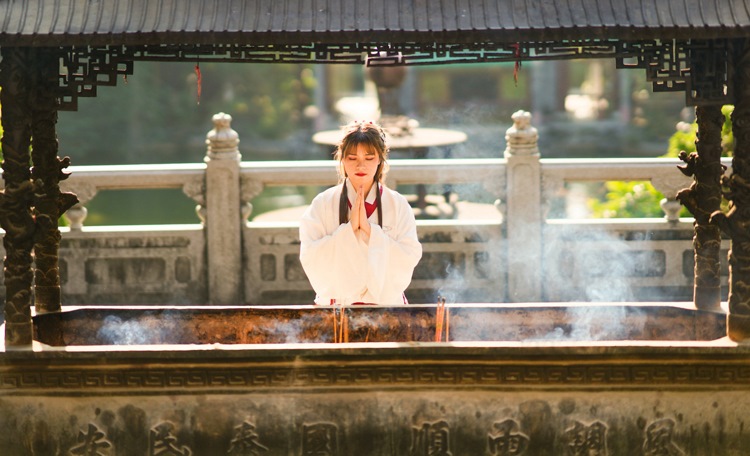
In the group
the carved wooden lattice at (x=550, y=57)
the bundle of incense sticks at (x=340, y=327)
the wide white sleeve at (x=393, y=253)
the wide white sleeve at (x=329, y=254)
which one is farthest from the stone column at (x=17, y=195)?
the wide white sleeve at (x=393, y=253)

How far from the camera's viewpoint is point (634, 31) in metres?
6.07

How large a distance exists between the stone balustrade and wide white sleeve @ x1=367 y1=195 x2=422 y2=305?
332 centimetres

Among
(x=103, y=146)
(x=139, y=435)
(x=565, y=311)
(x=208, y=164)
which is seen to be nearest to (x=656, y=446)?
(x=565, y=311)

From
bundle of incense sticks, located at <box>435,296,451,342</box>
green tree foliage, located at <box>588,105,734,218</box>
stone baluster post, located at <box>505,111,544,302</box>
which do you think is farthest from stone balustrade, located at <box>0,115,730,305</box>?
bundle of incense sticks, located at <box>435,296,451,342</box>

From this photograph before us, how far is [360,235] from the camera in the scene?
6.92m

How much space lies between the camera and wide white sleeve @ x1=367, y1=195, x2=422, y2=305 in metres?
6.85

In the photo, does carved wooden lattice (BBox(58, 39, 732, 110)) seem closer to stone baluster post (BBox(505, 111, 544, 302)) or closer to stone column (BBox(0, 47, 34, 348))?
stone column (BBox(0, 47, 34, 348))

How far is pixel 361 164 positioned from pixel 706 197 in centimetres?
208

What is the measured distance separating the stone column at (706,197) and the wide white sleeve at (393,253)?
1.64 metres

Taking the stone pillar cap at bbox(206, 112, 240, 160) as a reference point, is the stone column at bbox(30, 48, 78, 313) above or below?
below

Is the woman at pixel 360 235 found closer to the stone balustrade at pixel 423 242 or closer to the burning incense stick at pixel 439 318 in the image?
the burning incense stick at pixel 439 318

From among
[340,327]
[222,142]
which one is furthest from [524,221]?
[340,327]

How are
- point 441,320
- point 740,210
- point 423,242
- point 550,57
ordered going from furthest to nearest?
point 423,242, point 441,320, point 550,57, point 740,210

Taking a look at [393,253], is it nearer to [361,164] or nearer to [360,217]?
[360,217]
